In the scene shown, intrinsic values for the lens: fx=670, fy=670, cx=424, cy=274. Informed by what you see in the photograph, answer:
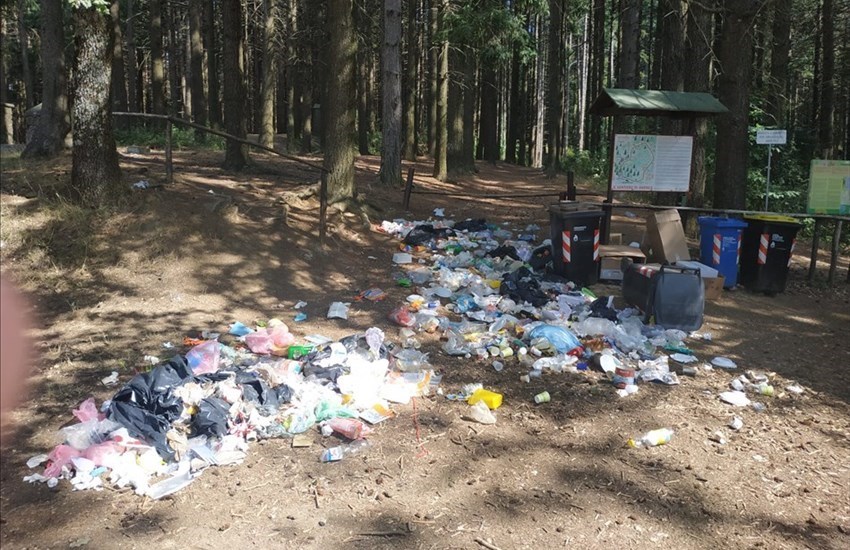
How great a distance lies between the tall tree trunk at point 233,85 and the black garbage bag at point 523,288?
726cm

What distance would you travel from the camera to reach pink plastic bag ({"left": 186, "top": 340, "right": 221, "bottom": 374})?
18.2 feet

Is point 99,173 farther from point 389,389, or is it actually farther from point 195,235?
point 389,389

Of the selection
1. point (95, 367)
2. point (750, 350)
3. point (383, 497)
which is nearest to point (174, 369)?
point (95, 367)

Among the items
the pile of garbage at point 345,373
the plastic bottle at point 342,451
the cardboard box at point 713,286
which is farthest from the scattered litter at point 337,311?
the cardboard box at point 713,286

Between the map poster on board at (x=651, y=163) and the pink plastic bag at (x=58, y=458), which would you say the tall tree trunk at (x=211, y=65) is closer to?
the map poster on board at (x=651, y=163)

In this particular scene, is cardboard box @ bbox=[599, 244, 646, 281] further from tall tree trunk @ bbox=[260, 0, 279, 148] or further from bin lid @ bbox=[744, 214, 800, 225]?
tall tree trunk @ bbox=[260, 0, 279, 148]

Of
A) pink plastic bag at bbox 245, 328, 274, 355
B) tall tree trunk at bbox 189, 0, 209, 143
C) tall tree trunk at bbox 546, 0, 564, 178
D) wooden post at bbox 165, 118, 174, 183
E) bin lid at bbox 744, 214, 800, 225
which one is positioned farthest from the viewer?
tall tree trunk at bbox 546, 0, 564, 178

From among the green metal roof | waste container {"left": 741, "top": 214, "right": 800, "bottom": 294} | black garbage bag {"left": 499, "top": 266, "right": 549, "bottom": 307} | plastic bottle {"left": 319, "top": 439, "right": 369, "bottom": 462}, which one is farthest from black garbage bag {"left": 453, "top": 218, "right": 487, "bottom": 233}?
plastic bottle {"left": 319, "top": 439, "right": 369, "bottom": 462}

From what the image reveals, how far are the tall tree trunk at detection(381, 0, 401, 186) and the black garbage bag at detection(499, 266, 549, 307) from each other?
720 cm

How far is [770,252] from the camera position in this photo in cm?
940

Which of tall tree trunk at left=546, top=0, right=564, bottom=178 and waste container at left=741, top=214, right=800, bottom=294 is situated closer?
waste container at left=741, top=214, right=800, bottom=294

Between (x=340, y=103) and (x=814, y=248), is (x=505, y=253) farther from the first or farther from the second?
(x=814, y=248)

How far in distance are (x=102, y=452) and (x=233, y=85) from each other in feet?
34.9

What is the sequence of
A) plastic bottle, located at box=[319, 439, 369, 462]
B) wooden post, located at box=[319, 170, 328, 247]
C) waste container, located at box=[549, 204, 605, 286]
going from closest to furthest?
plastic bottle, located at box=[319, 439, 369, 462]
waste container, located at box=[549, 204, 605, 286]
wooden post, located at box=[319, 170, 328, 247]
